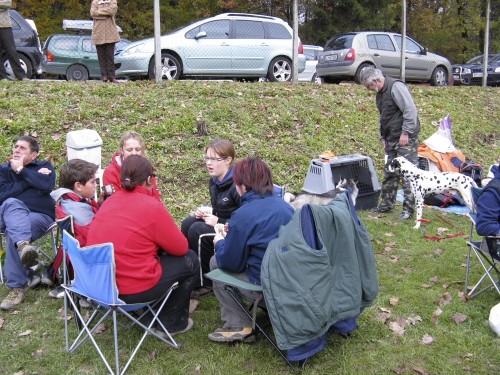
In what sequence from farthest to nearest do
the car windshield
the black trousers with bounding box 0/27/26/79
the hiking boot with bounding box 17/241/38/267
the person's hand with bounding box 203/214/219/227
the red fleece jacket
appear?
the car windshield, the black trousers with bounding box 0/27/26/79, the person's hand with bounding box 203/214/219/227, the hiking boot with bounding box 17/241/38/267, the red fleece jacket

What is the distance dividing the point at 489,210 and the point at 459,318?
2.76ft

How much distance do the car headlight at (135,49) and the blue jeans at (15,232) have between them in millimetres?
7147

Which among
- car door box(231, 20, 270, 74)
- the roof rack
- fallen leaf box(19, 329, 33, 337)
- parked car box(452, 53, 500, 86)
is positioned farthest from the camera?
parked car box(452, 53, 500, 86)

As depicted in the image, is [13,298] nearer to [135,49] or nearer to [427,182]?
[427,182]

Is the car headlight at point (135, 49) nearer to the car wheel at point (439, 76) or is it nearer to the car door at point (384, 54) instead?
the car door at point (384, 54)

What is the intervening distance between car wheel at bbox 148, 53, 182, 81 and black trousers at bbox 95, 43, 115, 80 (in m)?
1.35

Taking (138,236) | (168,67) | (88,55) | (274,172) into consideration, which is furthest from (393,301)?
(88,55)

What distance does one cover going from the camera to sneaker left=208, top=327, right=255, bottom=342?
3814mm

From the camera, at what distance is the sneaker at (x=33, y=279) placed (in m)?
4.79

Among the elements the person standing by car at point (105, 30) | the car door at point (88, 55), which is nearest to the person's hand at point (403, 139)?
the person standing by car at point (105, 30)

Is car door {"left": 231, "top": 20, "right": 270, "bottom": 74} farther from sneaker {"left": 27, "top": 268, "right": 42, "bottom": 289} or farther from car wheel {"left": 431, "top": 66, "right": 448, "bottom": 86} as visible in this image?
sneaker {"left": 27, "top": 268, "right": 42, "bottom": 289}

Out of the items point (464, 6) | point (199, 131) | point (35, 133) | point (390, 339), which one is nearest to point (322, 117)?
point (199, 131)

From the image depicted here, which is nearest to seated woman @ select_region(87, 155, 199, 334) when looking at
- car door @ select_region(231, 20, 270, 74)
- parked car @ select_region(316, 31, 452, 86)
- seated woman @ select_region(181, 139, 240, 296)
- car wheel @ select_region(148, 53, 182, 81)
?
seated woman @ select_region(181, 139, 240, 296)

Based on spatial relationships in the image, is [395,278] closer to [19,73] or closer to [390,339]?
[390,339]
